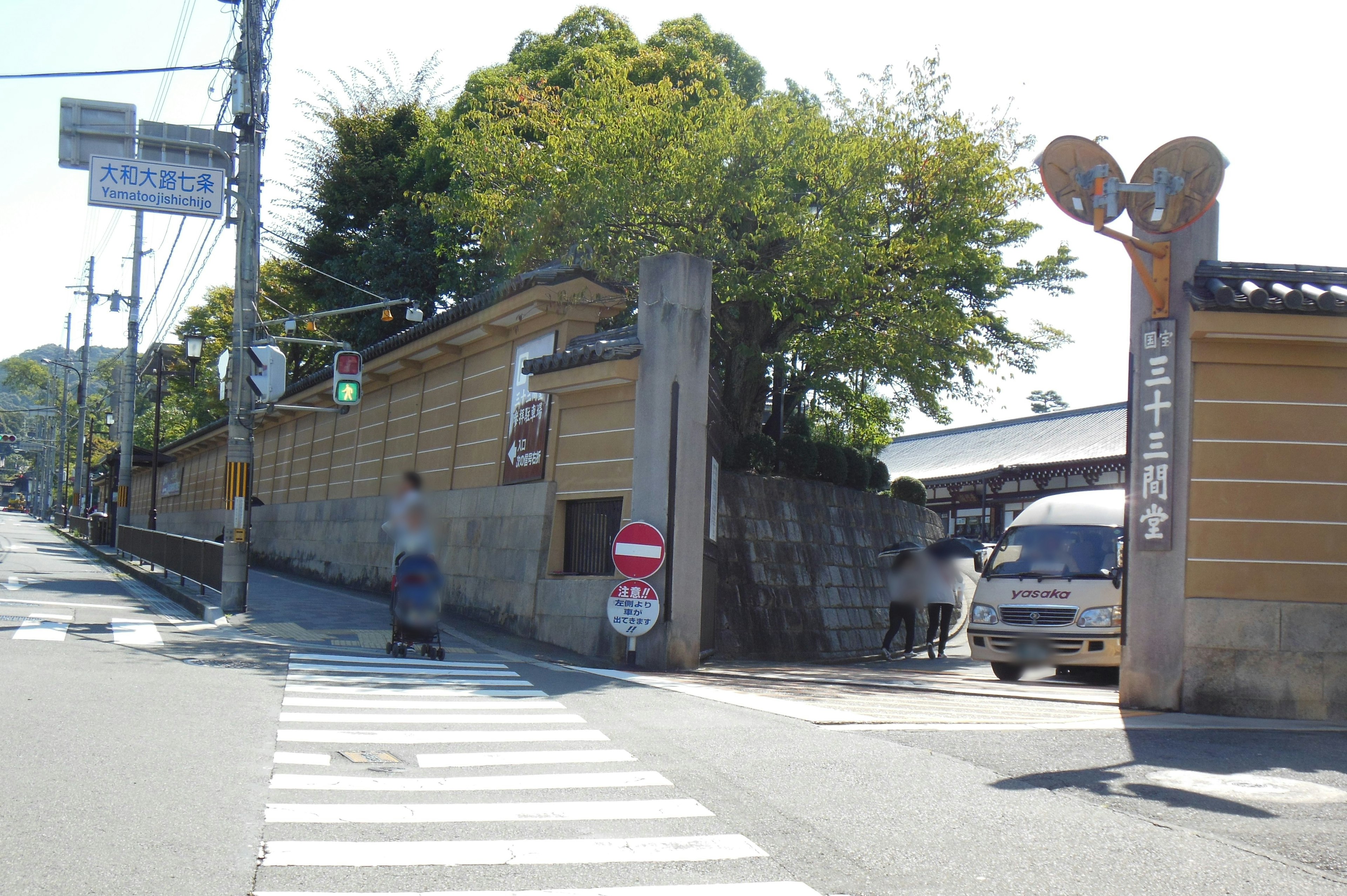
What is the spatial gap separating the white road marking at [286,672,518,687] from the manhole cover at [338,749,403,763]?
3305 mm

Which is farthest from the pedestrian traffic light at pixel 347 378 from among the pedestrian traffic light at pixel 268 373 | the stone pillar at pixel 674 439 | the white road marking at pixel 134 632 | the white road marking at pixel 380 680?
the white road marking at pixel 380 680

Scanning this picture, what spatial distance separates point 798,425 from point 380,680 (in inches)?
719

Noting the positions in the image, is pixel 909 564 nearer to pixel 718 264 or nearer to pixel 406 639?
pixel 718 264

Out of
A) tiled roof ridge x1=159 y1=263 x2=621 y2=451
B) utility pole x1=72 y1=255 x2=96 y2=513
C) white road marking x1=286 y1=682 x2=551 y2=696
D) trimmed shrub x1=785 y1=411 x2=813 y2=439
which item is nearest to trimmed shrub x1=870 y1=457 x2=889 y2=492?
trimmed shrub x1=785 y1=411 x2=813 y2=439

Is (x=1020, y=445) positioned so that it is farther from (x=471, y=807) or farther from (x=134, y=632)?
(x=471, y=807)

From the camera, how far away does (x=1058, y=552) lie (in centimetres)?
1434

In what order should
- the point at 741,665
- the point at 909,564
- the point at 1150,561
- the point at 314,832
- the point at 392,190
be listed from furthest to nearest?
1. the point at 392,190
2. the point at 909,564
3. the point at 741,665
4. the point at 1150,561
5. the point at 314,832

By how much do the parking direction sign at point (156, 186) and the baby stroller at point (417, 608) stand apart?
763cm

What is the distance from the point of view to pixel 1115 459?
3192 centimetres

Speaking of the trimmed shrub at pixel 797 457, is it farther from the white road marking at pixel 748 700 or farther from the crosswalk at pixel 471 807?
the crosswalk at pixel 471 807

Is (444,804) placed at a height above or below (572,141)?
below

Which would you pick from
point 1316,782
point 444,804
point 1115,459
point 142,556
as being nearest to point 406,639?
point 444,804

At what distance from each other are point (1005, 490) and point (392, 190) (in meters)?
23.8

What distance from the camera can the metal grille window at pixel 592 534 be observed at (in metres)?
15.2
